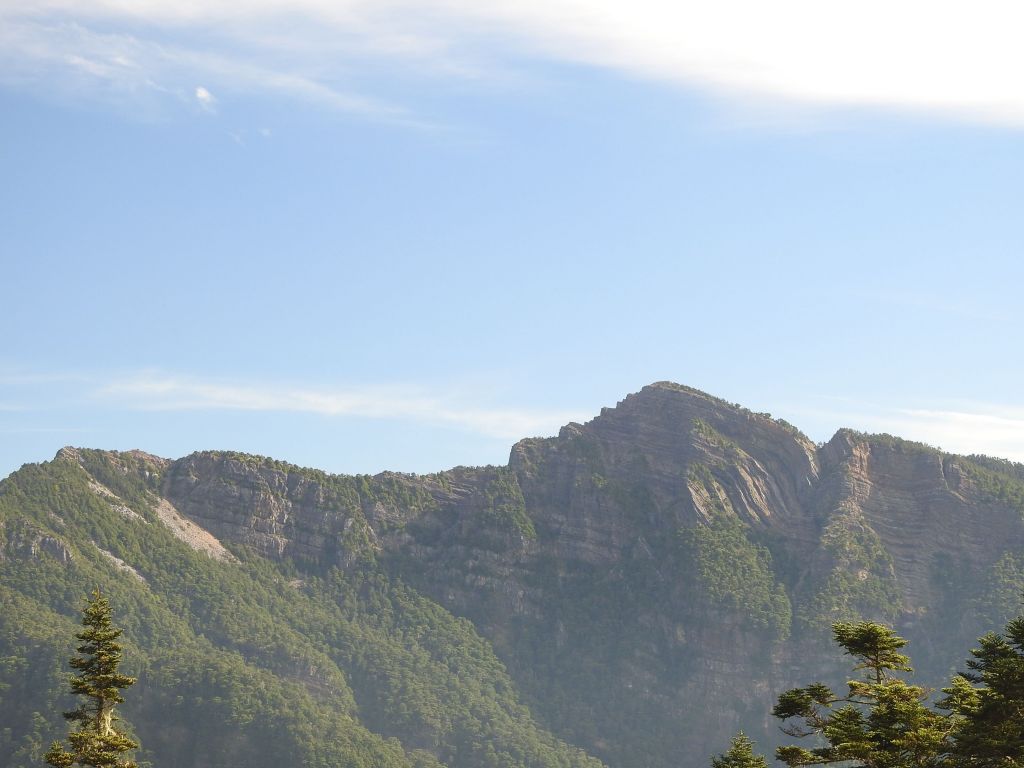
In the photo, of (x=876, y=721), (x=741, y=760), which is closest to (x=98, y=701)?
(x=741, y=760)

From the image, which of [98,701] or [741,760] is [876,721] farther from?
[98,701]

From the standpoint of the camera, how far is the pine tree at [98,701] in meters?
87.8

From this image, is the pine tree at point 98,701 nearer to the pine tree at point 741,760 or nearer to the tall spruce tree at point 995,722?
the pine tree at point 741,760

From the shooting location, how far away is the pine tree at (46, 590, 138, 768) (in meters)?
87.8

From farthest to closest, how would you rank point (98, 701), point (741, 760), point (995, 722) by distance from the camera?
point (741, 760), point (98, 701), point (995, 722)

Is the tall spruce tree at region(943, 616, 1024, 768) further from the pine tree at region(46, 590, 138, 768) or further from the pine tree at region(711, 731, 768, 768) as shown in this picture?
the pine tree at region(46, 590, 138, 768)

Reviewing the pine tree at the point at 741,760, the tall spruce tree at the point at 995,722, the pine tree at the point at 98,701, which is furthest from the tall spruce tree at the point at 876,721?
the pine tree at the point at 98,701

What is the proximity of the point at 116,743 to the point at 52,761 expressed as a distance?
3722 mm

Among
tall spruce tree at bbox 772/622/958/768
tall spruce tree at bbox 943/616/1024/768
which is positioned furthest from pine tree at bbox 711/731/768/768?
tall spruce tree at bbox 943/616/1024/768

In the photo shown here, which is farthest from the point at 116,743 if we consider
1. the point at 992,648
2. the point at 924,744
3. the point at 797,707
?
the point at 992,648

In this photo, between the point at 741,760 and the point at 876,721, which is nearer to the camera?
the point at 876,721

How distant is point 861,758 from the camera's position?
76.7 meters

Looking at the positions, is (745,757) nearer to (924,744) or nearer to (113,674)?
(924,744)

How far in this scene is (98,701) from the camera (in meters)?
91.7
